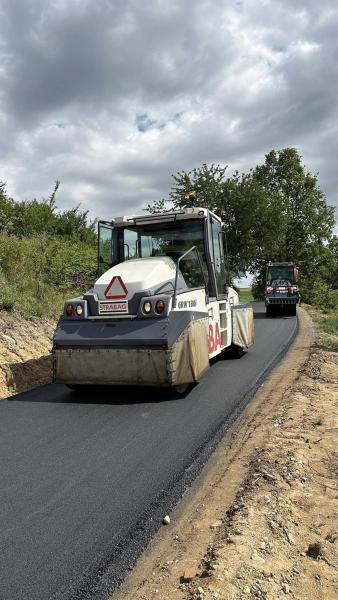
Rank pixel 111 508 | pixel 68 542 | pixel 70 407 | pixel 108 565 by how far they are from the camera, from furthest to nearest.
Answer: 1. pixel 70 407
2. pixel 111 508
3. pixel 68 542
4. pixel 108 565

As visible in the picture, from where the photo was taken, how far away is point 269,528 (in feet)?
9.34

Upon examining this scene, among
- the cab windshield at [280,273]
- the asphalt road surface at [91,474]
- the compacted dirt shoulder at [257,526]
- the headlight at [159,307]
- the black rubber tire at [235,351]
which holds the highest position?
the cab windshield at [280,273]

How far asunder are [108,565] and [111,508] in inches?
24.1

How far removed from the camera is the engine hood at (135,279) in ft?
20.0

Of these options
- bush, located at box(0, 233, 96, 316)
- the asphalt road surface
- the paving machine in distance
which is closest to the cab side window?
the asphalt road surface

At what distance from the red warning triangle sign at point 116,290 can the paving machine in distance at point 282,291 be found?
16.5 meters

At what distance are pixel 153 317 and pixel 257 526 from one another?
3260 mm

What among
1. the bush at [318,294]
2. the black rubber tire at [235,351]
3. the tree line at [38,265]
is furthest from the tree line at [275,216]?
the black rubber tire at [235,351]

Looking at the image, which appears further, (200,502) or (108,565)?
(200,502)

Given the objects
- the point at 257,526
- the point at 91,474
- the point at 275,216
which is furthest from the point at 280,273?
the point at 257,526

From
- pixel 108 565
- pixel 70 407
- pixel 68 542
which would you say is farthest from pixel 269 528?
pixel 70 407

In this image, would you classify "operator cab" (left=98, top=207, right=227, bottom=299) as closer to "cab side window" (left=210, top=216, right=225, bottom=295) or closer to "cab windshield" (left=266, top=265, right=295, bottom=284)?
"cab side window" (left=210, top=216, right=225, bottom=295)

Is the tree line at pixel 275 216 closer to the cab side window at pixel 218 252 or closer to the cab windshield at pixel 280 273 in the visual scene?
the cab windshield at pixel 280 273

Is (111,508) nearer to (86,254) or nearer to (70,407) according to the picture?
(70,407)
